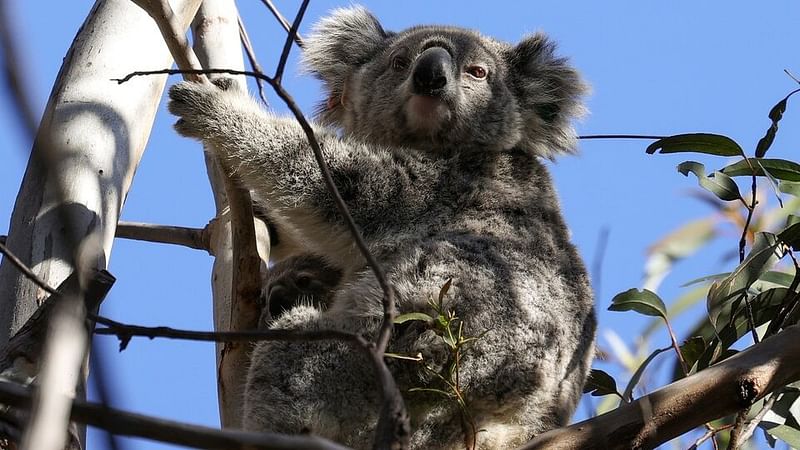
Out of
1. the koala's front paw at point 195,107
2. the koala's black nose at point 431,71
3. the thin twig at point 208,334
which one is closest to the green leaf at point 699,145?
the koala's black nose at point 431,71

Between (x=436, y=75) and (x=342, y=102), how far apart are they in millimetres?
825

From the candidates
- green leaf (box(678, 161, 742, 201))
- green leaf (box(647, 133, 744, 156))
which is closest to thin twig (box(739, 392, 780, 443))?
green leaf (box(678, 161, 742, 201))

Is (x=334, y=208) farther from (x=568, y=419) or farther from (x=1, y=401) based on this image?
(x=1, y=401)

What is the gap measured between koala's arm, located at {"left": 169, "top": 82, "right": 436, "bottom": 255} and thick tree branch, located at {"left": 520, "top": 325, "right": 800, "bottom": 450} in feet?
Result: 4.37

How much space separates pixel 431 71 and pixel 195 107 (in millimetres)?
974

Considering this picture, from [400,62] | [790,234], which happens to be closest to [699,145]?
[790,234]

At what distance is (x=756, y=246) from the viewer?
3068mm

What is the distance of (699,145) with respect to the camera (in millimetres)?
3322

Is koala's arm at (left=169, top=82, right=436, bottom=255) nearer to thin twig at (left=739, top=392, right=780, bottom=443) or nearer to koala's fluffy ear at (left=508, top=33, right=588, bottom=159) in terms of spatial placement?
koala's fluffy ear at (left=508, top=33, right=588, bottom=159)

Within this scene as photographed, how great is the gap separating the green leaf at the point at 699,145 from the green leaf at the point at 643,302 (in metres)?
0.46

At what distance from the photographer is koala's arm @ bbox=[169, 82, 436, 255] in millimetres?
3480

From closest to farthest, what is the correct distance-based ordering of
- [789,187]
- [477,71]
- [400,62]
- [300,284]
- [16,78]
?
[16,78] → [789,187] → [300,284] → [477,71] → [400,62]

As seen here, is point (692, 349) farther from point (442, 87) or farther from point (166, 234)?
point (166, 234)

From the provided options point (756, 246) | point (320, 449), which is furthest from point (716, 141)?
point (320, 449)
